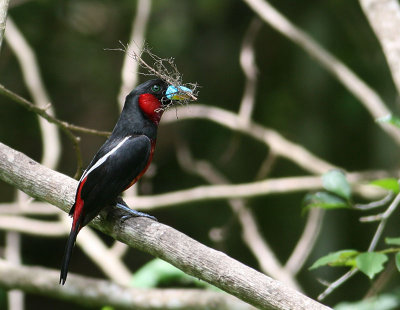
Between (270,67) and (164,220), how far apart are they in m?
1.79

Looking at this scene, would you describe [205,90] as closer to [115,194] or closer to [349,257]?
[115,194]

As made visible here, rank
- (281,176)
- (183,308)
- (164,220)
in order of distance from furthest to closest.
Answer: (164,220) < (281,176) < (183,308)

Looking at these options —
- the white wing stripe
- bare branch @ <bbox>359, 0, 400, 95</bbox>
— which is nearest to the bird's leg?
the white wing stripe

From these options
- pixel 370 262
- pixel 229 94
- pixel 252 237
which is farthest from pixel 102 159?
pixel 229 94

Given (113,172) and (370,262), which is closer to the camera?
(370,262)

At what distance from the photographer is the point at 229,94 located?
239 inches

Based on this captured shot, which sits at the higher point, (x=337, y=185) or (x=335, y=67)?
(x=335, y=67)

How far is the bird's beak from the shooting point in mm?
2570

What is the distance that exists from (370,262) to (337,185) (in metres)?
0.42

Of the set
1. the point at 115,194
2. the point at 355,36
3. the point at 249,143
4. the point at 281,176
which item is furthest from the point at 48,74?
the point at 115,194

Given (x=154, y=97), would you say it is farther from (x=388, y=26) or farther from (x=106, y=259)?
(x=106, y=259)

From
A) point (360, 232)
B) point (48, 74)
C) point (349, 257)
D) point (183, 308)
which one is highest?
point (48, 74)

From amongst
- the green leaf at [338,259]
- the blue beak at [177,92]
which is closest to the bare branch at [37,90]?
the blue beak at [177,92]

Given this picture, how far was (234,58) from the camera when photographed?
19.3ft
